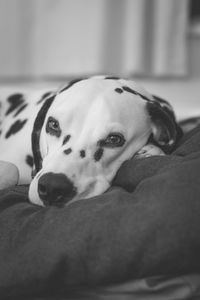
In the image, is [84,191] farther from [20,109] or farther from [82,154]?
[20,109]

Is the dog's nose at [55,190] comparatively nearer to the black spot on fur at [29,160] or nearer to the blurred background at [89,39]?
the black spot on fur at [29,160]

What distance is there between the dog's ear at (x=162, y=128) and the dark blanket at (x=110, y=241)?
A: 0.55m

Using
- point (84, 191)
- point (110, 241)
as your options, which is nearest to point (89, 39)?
point (84, 191)

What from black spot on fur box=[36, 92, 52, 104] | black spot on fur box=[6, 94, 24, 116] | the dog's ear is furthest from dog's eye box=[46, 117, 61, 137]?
black spot on fur box=[6, 94, 24, 116]

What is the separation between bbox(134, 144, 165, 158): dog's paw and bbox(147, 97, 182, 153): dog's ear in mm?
39

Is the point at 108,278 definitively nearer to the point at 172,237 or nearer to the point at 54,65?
the point at 172,237

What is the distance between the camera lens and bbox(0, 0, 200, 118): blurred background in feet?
10.4

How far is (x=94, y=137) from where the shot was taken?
160 cm

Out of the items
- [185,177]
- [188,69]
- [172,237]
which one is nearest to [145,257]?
[172,237]

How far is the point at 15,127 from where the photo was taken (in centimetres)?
212

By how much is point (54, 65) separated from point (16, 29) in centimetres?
33

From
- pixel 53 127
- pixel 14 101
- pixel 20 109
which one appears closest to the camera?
pixel 53 127

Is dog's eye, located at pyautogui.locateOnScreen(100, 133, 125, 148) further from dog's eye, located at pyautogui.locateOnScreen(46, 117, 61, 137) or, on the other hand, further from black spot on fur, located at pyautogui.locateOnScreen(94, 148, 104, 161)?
dog's eye, located at pyautogui.locateOnScreen(46, 117, 61, 137)

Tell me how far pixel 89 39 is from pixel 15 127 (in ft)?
4.23
